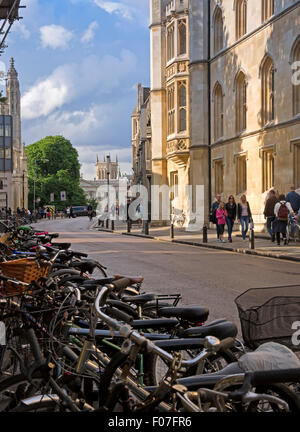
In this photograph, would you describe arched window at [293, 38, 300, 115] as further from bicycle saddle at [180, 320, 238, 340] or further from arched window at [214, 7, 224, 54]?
bicycle saddle at [180, 320, 238, 340]

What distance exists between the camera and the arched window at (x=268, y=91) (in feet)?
90.1

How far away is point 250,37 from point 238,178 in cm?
660

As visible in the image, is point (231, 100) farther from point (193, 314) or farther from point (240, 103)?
→ point (193, 314)

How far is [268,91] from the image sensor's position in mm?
27719

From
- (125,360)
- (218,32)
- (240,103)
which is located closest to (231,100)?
(240,103)

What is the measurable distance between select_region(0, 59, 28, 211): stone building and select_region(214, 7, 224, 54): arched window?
154 feet

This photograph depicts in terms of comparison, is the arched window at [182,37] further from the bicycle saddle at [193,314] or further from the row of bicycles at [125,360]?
the bicycle saddle at [193,314]

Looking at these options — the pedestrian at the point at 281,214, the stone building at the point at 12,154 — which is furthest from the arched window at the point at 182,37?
the stone building at the point at 12,154

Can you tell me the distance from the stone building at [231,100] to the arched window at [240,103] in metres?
0.05

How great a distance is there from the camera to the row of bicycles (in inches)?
106

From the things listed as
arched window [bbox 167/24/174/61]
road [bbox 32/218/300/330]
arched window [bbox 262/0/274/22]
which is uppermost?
arched window [bbox 167/24/174/61]

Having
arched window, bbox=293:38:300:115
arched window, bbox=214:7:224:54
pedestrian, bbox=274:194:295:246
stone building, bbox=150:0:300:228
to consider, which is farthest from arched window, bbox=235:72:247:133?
pedestrian, bbox=274:194:295:246

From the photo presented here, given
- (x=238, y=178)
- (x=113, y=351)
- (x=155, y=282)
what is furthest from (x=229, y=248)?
(x=113, y=351)

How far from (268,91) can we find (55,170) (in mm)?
82129
